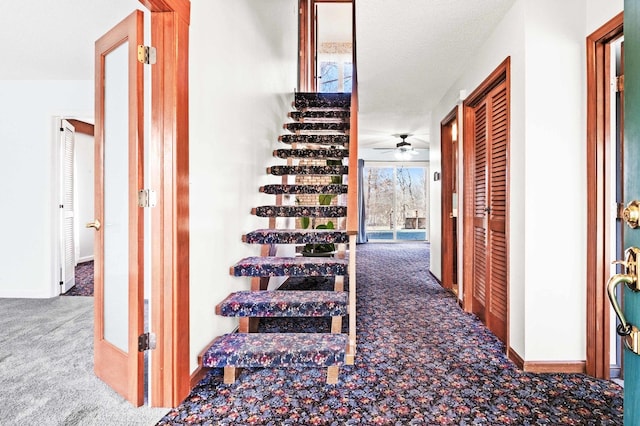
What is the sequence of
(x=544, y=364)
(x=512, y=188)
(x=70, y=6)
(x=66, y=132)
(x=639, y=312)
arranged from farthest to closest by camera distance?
(x=66, y=132), (x=70, y=6), (x=512, y=188), (x=544, y=364), (x=639, y=312)

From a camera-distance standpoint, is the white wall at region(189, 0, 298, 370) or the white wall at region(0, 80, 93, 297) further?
the white wall at region(0, 80, 93, 297)

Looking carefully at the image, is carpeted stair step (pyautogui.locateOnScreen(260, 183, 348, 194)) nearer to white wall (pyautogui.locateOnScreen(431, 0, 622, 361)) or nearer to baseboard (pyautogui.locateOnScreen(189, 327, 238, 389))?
white wall (pyautogui.locateOnScreen(431, 0, 622, 361))

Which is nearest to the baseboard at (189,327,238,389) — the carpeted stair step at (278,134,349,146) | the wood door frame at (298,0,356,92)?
the carpeted stair step at (278,134,349,146)

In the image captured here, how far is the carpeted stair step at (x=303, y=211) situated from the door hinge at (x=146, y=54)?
1.53 metres

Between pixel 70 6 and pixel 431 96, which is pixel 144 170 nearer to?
pixel 70 6

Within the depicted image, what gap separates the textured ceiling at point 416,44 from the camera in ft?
7.93

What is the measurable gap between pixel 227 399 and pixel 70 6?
2.92m

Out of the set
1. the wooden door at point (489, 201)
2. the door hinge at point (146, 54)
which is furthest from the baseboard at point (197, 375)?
the wooden door at point (489, 201)

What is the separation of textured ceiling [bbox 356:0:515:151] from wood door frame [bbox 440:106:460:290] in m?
0.54

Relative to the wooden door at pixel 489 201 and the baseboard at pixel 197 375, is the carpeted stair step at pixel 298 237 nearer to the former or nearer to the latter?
the baseboard at pixel 197 375

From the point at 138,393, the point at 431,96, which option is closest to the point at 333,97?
the point at 431,96

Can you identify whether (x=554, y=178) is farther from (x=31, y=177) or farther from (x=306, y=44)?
(x=31, y=177)

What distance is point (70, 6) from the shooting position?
258cm

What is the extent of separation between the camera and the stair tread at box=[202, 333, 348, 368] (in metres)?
1.91
